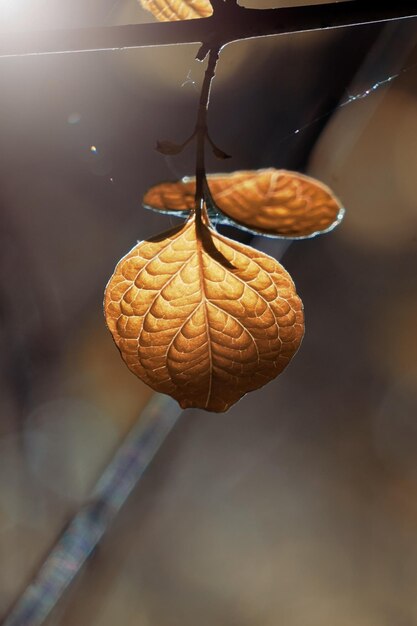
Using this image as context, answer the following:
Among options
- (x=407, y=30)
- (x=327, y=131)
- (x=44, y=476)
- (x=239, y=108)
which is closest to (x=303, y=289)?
(x=327, y=131)

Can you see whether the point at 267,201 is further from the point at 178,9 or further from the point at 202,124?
the point at 178,9

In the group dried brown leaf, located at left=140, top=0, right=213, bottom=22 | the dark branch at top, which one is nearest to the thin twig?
dried brown leaf, located at left=140, top=0, right=213, bottom=22

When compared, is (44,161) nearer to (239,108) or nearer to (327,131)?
(239,108)

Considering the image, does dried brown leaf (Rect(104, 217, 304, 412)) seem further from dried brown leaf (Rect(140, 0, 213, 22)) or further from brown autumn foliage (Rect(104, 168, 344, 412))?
dried brown leaf (Rect(140, 0, 213, 22))

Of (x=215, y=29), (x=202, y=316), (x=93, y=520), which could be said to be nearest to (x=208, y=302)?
(x=202, y=316)

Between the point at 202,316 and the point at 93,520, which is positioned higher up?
the point at 202,316
